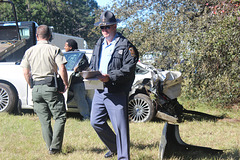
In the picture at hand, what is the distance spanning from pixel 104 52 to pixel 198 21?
6883 millimetres

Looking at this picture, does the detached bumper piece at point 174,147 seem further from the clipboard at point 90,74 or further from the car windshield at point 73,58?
the car windshield at point 73,58

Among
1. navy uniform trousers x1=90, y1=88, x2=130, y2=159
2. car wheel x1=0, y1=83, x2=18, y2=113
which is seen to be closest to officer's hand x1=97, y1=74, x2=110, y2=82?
navy uniform trousers x1=90, y1=88, x2=130, y2=159

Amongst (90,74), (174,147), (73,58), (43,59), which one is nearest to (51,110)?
(43,59)

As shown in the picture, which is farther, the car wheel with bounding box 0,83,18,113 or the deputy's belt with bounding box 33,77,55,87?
the car wheel with bounding box 0,83,18,113

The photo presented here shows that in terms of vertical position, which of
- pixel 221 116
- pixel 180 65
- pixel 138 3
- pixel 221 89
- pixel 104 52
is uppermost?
pixel 138 3

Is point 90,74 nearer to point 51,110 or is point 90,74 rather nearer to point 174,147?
point 51,110

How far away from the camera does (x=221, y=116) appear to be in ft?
25.1

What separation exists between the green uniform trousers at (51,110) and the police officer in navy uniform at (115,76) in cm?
62

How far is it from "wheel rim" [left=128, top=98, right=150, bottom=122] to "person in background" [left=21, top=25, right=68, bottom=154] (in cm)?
280

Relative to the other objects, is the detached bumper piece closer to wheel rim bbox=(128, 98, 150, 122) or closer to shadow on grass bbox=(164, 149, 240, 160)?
shadow on grass bbox=(164, 149, 240, 160)

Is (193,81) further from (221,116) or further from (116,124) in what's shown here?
(116,124)

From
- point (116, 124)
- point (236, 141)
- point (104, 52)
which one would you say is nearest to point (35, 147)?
point (116, 124)

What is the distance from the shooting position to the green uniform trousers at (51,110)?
4020mm

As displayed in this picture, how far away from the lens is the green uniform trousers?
4020 mm
